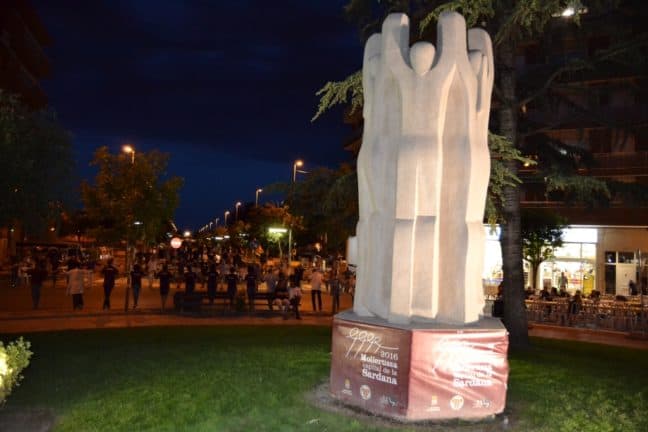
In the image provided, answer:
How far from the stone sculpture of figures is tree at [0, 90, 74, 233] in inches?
340

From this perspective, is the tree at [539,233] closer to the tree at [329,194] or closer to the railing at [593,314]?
the railing at [593,314]

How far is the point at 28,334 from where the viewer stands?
552 inches

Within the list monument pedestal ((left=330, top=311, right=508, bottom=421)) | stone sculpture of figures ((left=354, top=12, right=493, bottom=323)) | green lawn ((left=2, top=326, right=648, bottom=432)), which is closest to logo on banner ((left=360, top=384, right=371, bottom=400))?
monument pedestal ((left=330, top=311, right=508, bottom=421))

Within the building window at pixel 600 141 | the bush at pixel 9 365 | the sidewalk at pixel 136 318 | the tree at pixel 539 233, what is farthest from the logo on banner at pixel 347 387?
the building window at pixel 600 141

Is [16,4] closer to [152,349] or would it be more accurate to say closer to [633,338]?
[152,349]

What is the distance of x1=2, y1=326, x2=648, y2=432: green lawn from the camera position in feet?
23.8

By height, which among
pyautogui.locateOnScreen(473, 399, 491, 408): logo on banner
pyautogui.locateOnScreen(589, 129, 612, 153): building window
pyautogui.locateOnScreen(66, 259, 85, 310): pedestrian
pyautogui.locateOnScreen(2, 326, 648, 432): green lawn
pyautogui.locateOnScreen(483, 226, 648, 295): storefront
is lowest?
pyautogui.locateOnScreen(2, 326, 648, 432): green lawn

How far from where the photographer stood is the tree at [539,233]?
78.8ft

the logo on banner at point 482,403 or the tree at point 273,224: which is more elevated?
the tree at point 273,224

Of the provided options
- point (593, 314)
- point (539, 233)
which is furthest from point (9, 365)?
point (539, 233)

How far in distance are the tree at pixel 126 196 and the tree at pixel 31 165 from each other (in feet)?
37.8

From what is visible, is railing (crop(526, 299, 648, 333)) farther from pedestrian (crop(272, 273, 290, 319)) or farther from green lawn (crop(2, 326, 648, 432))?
pedestrian (crop(272, 273, 290, 319))

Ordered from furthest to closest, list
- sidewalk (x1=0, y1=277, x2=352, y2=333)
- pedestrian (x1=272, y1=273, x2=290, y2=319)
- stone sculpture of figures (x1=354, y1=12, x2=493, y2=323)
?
pedestrian (x1=272, y1=273, x2=290, y2=319) → sidewalk (x1=0, y1=277, x2=352, y2=333) → stone sculpture of figures (x1=354, y1=12, x2=493, y2=323)

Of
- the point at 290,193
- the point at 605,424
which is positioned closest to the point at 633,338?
the point at 290,193
